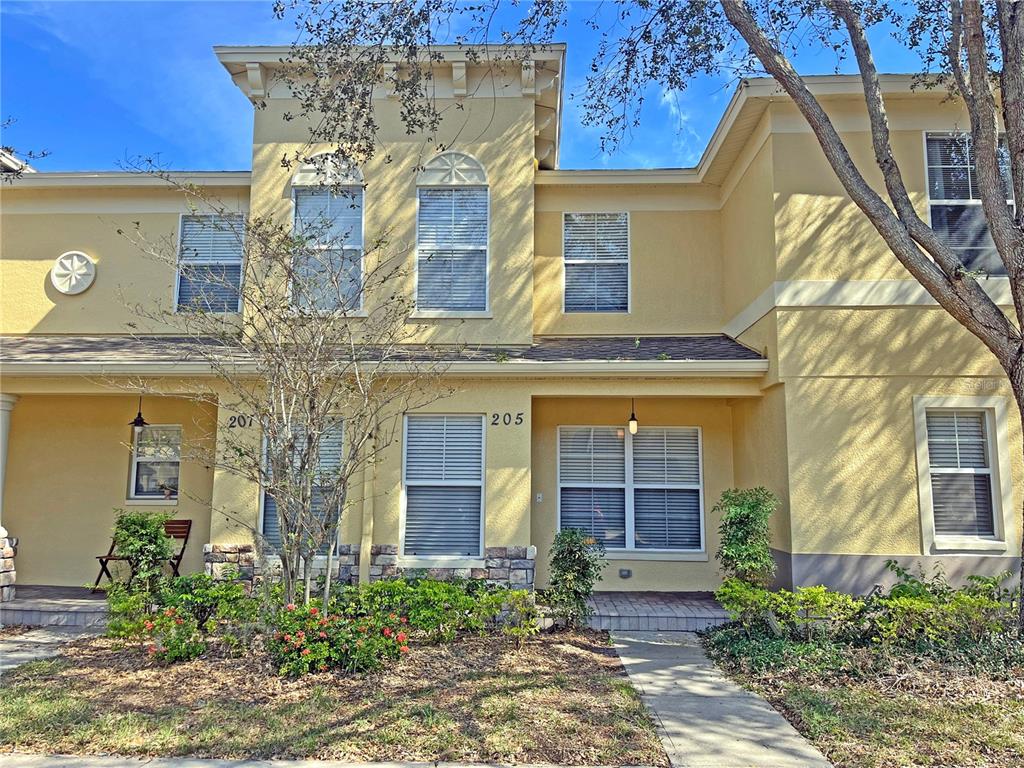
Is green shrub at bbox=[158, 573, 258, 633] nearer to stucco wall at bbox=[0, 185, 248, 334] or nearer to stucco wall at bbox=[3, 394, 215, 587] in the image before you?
stucco wall at bbox=[3, 394, 215, 587]

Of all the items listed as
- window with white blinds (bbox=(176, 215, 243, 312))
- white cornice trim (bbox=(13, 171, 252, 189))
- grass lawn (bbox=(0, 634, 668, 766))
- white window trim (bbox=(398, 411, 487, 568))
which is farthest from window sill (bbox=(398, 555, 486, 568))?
white cornice trim (bbox=(13, 171, 252, 189))

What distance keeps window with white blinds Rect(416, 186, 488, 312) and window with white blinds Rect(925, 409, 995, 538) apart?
537 cm

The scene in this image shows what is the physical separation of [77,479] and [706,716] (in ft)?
27.4

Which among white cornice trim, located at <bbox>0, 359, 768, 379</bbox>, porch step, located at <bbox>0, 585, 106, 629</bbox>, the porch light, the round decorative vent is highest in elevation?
the round decorative vent

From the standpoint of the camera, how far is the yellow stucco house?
741 centimetres

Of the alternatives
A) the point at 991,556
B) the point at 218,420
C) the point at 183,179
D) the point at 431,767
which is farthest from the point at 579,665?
the point at 183,179

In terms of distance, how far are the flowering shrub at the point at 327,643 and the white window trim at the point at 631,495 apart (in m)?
3.54

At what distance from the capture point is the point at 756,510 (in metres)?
7.18

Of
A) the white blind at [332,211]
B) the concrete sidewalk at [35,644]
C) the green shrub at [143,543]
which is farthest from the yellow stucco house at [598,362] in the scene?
the concrete sidewalk at [35,644]

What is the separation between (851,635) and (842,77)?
5881 mm

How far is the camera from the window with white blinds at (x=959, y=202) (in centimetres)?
769

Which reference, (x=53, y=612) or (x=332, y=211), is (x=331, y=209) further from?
(x=53, y=612)

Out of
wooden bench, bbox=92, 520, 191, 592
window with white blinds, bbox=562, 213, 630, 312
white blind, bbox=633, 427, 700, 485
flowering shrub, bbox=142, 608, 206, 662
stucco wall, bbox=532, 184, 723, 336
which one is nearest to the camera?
flowering shrub, bbox=142, 608, 206, 662

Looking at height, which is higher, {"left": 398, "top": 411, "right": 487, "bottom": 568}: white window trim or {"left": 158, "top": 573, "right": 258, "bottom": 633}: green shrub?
{"left": 398, "top": 411, "right": 487, "bottom": 568}: white window trim
